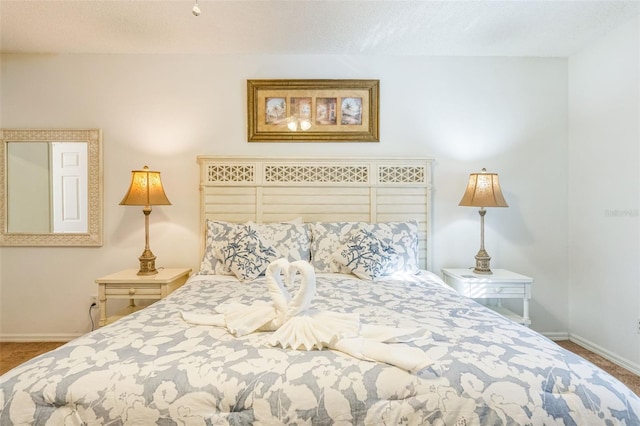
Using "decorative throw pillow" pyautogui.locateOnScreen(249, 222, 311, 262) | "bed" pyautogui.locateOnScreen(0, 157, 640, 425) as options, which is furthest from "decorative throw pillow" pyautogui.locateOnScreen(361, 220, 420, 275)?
"bed" pyautogui.locateOnScreen(0, 157, 640, 425)

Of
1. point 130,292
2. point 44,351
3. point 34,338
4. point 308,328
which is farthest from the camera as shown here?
point 34,338

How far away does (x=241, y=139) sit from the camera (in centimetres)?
287

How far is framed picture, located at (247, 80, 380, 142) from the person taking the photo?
284 cm

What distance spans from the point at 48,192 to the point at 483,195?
3.64 m

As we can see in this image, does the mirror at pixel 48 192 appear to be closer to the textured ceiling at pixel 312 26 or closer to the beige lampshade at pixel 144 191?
the beige lampshade at pixel 144 191

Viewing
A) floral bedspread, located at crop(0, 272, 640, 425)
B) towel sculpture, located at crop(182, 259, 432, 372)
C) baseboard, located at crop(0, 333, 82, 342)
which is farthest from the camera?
baseboard, located at crop(0, 333, 82, 342)

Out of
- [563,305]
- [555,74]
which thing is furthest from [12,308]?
[555,74]

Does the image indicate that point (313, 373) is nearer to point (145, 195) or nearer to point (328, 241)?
point (328, 241)

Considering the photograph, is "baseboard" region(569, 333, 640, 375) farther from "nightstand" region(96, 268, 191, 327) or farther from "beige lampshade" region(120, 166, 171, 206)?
"beige lampshade" region(120, 166, 171, 206)

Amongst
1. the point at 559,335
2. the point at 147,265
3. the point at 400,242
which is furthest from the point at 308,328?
the point at 559,335

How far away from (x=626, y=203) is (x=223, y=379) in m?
2.94

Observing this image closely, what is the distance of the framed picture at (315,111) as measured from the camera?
284 centimetres

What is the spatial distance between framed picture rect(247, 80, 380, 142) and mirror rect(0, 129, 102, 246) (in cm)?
141

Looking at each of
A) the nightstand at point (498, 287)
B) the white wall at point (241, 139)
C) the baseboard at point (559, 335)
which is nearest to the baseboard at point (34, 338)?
the white wall at point (241, 139)
